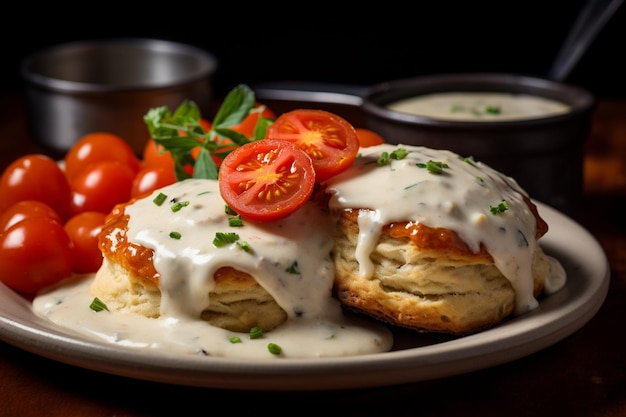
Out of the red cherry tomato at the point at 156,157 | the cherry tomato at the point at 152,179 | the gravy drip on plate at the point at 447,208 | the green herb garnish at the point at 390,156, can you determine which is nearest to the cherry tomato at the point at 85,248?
the cherry tomato at the point at 152,179

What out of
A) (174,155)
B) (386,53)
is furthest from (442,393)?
(386,53)

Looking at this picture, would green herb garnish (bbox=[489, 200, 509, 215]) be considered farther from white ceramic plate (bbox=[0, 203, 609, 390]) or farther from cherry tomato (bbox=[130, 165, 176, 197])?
cherry tomato (bbox=[130, 165, 176, 197])

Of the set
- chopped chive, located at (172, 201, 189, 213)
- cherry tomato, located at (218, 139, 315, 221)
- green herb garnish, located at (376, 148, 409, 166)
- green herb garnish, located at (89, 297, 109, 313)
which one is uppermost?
green herb garnish, located at (376, 148, 409, 166)

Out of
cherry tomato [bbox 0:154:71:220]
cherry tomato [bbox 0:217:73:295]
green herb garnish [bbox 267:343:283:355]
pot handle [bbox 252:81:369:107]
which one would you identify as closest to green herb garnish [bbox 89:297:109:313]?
cherry tomato [bbox 0:217:73:295]

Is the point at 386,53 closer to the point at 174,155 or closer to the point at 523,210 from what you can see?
the point at 174,155

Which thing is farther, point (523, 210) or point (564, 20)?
point (564, 20)
